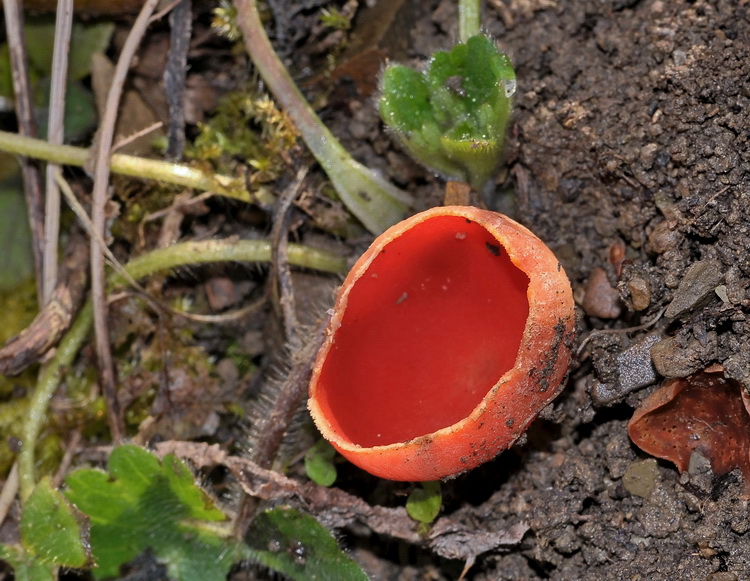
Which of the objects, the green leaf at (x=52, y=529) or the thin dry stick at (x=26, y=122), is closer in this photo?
the green leaf at (x=52, y=529)

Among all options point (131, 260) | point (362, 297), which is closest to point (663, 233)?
point (362, 297)

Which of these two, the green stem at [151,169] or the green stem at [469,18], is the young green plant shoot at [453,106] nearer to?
the green stem at [469,18]

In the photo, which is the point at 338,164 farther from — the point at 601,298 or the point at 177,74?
the point at 601,298

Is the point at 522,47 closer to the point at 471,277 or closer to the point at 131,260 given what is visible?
the point at 471,277

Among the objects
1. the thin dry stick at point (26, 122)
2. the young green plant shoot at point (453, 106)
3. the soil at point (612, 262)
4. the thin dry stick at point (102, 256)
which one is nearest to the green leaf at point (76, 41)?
the thin dry stick at point (26, 122)

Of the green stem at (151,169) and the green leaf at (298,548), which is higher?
the green stem at (151,169)
